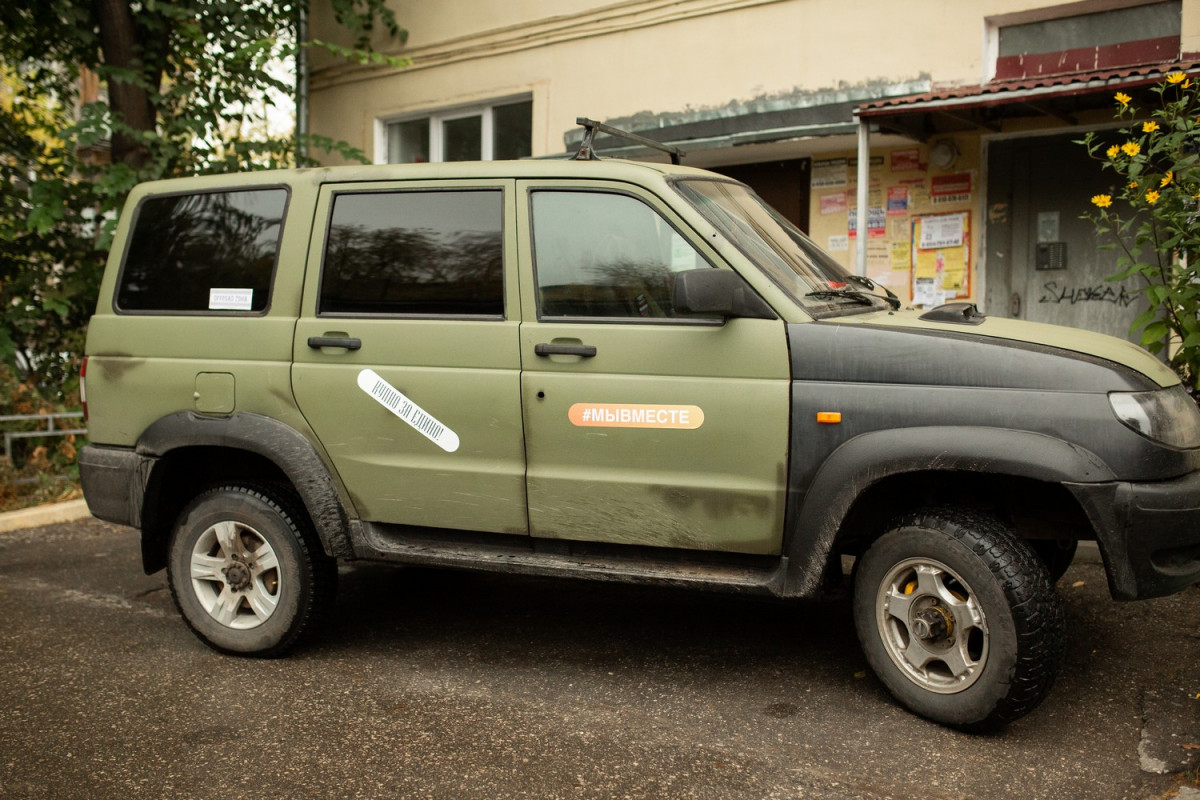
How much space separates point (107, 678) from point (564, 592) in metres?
2.22

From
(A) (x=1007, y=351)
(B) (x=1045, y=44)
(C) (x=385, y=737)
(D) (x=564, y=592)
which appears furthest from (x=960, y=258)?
(C) (x=385, y=737)

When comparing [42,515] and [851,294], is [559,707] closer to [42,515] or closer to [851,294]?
[851,294]

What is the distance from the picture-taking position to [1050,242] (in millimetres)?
8445

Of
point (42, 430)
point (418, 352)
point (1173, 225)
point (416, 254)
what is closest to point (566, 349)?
point (418, 352)

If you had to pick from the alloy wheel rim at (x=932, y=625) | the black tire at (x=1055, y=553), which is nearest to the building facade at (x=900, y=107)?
the black tire at (x=1055, y=553)

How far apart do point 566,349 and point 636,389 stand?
12.7 inches

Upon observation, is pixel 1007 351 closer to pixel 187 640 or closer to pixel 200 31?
pixel 187 640

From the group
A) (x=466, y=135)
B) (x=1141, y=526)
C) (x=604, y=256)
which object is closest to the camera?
(x=1141, y=526)

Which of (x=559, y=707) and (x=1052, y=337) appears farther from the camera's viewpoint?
(x=559, y=707)

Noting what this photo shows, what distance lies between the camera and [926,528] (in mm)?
3697

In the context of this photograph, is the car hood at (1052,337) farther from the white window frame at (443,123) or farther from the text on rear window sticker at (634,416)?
the white window frame at (443,123)

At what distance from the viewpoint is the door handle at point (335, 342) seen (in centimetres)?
441

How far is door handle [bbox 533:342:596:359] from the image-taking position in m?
4.09

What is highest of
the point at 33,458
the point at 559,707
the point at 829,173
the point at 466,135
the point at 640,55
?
the point at 640,55
